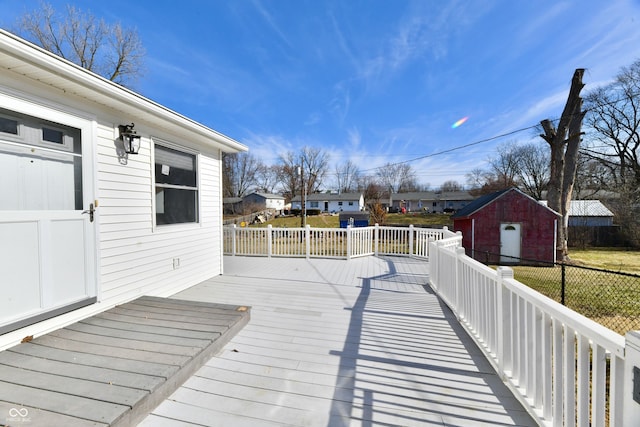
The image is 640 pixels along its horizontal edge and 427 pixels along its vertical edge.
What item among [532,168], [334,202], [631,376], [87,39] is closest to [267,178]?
[334,202]

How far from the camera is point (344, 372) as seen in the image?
2.17 metres

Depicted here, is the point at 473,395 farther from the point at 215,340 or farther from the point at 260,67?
the point at 260,67

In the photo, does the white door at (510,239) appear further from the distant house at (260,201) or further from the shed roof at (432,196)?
the shed roof at (432,196)

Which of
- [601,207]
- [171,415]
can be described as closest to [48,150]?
[171,415]

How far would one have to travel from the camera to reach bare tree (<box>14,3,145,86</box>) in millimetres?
10453

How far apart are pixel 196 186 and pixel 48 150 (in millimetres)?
2164

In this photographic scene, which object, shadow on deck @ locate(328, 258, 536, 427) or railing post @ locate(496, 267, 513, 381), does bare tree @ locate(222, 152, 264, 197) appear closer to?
shadow on deck @ locate(328, 258, 536, 427)

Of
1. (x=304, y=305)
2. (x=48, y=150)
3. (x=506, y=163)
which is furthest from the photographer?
(x=506, y=163)

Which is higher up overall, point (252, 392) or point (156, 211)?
point (156, 211)

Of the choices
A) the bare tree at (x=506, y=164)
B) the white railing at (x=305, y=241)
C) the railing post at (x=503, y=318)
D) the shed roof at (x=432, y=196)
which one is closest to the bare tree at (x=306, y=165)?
the shed roof at (x=432, y=196)

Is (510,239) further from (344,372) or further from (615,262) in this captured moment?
(344,372)

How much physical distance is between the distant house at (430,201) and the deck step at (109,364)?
44680 millimetres

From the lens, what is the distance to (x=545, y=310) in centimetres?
153

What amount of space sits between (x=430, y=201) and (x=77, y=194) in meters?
49.3
